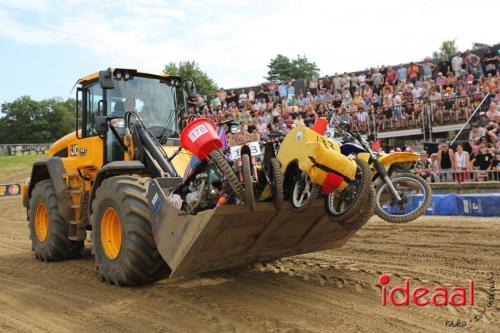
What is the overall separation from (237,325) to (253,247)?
46.7 inches

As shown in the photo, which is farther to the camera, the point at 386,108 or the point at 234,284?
the point at 386,108

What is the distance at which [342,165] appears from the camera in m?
4.44

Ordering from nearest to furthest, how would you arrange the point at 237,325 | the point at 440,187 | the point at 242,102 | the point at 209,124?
the point at 237,325 < the point at 209,124 < the point at 440,187 < the point at 242,102

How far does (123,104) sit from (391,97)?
11.6 m

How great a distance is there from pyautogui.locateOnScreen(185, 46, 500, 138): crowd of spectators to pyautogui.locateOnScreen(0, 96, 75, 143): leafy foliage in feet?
197

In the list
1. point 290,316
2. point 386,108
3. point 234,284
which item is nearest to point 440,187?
point 386,108

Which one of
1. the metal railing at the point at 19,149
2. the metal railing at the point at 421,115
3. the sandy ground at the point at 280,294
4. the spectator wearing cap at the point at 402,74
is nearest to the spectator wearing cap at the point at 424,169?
the metal railing at the point at 421,115

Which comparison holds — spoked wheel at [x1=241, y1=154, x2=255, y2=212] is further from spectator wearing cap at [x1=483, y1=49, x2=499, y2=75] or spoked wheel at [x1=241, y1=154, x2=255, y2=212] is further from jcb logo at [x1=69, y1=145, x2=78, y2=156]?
spectator wearing cap at [x1=483, y1=49, x2=499, y2=75]

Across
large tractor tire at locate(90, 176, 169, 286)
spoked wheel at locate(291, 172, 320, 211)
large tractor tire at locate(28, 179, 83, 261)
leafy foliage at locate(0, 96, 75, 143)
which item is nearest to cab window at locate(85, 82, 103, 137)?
large tractor tire at locate(28, 179, 83, 261)

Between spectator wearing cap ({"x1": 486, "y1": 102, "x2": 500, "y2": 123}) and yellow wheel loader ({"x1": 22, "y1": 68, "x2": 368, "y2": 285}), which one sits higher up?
spectator wearing cap ({"x1": 486, "y1": 102, "x2": 500, "y2": 123})

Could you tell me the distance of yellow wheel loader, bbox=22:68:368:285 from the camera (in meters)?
4.95

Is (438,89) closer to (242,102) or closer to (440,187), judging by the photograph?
(440,187)

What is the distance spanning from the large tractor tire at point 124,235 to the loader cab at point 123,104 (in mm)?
980

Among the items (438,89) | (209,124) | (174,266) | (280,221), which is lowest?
(174,266)
